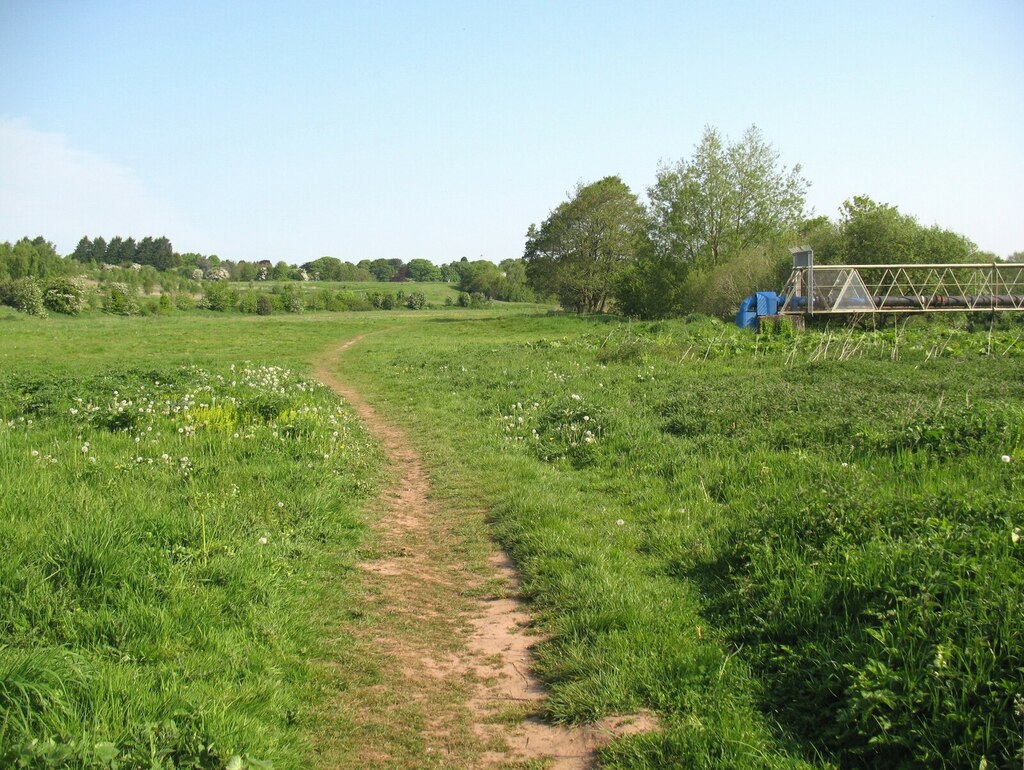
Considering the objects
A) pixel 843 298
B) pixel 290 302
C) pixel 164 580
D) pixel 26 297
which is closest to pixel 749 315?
pixel 843 298

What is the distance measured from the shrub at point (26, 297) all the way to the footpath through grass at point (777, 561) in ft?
226

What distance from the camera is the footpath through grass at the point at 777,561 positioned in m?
3.74

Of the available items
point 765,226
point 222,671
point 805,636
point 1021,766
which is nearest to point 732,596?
point 805,636

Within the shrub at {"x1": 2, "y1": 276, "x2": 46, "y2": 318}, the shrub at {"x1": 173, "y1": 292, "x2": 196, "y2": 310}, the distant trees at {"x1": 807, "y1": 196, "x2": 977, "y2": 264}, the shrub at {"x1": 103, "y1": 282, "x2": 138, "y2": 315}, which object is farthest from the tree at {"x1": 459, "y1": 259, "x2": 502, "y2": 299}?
the distant trees at {"x1": 807, "y1": 196, "x2": 977, "y2": 264}

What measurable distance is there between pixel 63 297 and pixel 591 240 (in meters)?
52.5

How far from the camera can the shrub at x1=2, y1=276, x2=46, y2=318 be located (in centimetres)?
6575

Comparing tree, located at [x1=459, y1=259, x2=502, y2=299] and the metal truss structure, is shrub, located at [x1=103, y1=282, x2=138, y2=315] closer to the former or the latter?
tree, located at [x1=459, y1=259, x2=502, y2=299]

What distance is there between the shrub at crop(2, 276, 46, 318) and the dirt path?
71793 mm

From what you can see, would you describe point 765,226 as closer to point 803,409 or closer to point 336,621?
point 803,409

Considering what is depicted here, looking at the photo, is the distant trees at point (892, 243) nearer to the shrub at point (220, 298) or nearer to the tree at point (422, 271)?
the shrub at point (220, 298)

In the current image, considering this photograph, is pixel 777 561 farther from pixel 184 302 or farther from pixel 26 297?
pixel 184 302

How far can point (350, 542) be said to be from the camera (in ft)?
23.4

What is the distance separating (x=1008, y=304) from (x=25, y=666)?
3573 cm

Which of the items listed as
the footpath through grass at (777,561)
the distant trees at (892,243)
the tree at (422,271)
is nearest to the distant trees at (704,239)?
the distant trees at (892,243)
